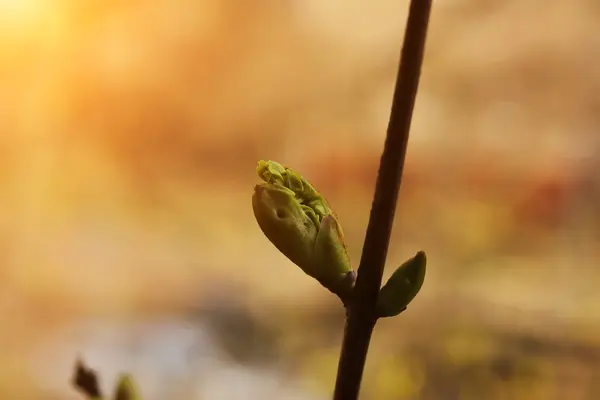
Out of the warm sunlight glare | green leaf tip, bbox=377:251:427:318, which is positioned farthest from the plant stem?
the warm sunlight glare

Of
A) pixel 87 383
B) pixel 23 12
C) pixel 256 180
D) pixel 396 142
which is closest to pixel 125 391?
pixel 87 383

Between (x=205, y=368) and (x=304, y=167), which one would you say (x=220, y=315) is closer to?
(x=205, y=368)

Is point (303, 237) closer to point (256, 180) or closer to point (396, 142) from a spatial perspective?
point (396, 142)

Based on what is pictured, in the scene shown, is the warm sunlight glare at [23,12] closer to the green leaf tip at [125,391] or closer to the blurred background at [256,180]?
the blurred background at [256,180]

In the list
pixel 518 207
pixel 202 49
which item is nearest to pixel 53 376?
pixel 202 49

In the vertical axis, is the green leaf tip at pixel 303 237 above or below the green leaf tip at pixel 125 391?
above

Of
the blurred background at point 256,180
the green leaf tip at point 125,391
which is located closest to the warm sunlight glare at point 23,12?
the blurred background at point 256,180
